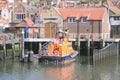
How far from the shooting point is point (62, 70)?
51.5 meters

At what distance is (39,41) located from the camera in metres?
67.4

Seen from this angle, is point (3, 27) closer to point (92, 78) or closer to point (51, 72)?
point (51, 72)

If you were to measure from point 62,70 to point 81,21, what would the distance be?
2666cm

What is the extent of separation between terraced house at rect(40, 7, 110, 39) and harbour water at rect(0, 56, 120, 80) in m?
15.9

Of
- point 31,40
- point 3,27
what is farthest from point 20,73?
point 3,27

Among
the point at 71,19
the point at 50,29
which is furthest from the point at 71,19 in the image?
the point at 50,29

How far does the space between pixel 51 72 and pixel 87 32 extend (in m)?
27.9

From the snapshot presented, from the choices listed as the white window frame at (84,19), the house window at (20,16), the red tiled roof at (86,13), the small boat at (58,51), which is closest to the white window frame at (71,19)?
the red tiled roof at (86,13)

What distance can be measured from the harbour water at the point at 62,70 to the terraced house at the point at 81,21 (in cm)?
1586

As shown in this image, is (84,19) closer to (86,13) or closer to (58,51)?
(86,13)

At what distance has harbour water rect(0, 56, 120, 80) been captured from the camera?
4588 centimetres

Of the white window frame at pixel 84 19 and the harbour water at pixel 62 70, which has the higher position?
the white window frame at pixel 84 19

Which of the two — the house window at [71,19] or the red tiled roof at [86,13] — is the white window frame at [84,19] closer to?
the red tiled roof at [86,13]

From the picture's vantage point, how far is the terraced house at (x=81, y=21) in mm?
75938
